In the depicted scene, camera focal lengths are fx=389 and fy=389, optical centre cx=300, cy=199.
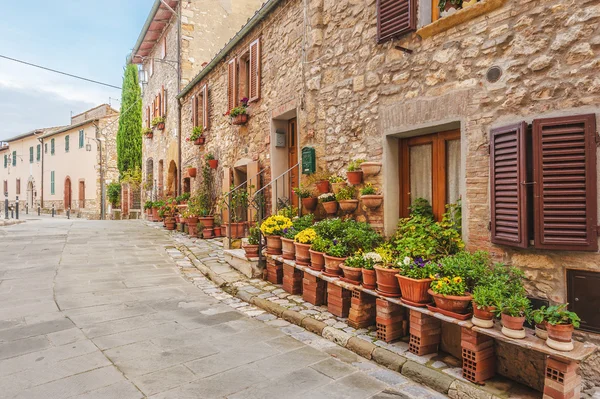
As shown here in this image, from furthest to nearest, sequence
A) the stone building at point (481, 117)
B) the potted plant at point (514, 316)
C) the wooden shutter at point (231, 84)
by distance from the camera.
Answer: the wooden shutter at point (231, 84) → the stone building at point (481, 117) → the potted plant at point (514, 316)

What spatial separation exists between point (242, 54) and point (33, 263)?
606 cm

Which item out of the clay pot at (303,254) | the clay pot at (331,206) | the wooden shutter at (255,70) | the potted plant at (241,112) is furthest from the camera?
the potted plant at (241,112)

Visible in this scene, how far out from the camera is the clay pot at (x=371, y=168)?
15.8 feet

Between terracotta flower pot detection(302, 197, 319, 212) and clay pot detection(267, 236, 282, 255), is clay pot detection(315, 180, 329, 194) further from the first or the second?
clay pot detection(267, 236, 282, 255)

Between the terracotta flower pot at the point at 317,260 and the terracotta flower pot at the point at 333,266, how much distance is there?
0.70 feet

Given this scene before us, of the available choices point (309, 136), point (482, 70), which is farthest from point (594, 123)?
point (309, 136)

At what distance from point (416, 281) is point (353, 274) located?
868mm

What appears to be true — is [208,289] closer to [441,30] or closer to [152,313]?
[152,313]

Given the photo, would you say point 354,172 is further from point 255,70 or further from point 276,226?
point 255,70

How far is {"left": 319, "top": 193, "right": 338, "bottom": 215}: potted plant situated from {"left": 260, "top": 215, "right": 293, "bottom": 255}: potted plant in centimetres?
60

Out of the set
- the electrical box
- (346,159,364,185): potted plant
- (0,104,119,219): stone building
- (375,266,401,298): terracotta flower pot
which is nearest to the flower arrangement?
the electrical box

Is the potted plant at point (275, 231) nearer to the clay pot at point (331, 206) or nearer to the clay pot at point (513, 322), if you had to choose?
the clay pot at point (331, 206)

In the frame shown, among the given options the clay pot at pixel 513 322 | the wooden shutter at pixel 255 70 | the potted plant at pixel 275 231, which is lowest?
the clay pot at pixel 513 322

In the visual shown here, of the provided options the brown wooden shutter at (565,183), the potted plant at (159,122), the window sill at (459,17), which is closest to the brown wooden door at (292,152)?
the window sill at (459,17)
